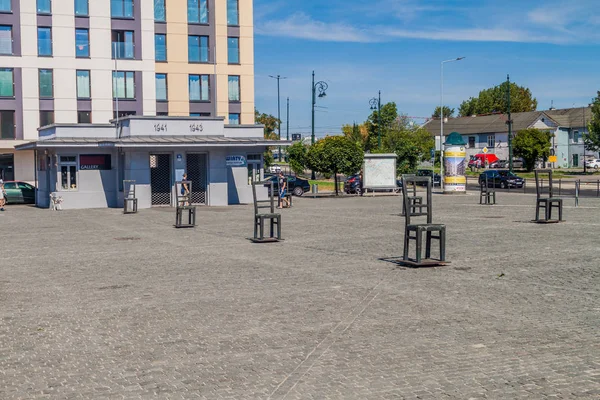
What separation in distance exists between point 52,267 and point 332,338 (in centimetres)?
821

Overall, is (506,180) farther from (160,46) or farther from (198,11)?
(160,46)

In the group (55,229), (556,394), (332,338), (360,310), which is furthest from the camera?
(55,229)

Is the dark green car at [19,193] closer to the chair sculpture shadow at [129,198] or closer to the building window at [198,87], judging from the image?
the chair sculpture shadow at [129,198]

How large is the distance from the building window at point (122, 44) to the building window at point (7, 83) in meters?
7.04

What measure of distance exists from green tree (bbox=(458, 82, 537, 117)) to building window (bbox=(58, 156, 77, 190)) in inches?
4322

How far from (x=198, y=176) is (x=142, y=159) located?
10.1 feet

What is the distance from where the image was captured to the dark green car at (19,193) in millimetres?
41656

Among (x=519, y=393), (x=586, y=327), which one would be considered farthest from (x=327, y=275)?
(x=519, y=393)

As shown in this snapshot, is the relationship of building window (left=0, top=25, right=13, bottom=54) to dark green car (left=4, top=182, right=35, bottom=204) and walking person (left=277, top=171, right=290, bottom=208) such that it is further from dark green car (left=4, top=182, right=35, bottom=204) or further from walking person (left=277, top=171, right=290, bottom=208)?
walking person (left=277, top=171, right=290, bottom=208)

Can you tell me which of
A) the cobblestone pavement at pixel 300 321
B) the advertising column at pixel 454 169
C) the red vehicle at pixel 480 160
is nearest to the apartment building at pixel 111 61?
the advertising column at pixel 454 169

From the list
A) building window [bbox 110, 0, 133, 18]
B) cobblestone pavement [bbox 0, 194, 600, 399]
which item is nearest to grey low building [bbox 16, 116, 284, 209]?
building window [bbox 110, 0, 133, 18]

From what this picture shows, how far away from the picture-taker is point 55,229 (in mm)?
24188

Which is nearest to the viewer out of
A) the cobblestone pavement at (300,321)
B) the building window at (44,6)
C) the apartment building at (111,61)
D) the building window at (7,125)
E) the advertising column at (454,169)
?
the cobblestone pavement at (300,321)

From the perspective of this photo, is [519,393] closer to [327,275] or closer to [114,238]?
[327,275]
